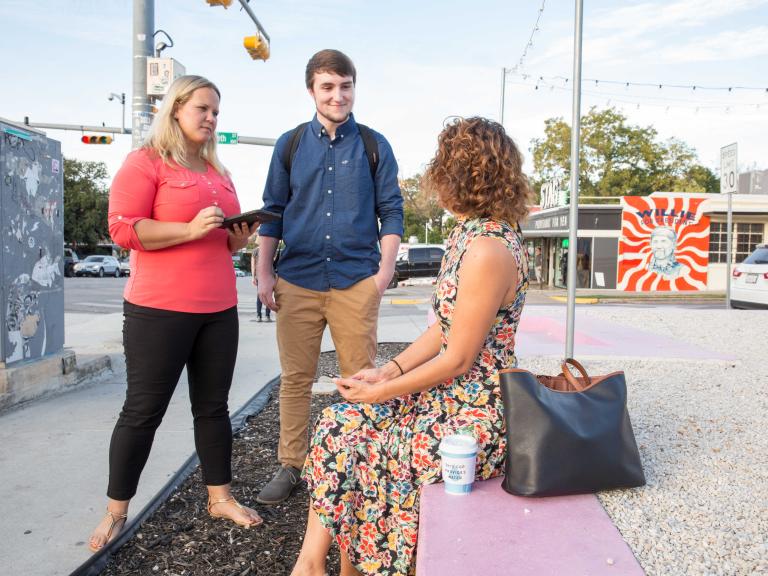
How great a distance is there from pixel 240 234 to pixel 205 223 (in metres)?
0.22

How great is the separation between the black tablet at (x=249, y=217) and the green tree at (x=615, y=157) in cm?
3626

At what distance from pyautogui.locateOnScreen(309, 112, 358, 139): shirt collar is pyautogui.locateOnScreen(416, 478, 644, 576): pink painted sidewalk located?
2001 millimetres

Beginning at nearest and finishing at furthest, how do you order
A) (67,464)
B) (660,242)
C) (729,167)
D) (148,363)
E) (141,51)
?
(148,363) → (67,464) → (141,51) → (729,167) → (660,242)

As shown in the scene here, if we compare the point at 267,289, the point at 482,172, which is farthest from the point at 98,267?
the point at 482,172

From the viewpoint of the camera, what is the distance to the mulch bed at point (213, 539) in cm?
262

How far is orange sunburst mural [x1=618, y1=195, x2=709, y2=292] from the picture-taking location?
1005 inches

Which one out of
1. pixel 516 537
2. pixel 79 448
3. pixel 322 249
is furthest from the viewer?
pixel 79 448

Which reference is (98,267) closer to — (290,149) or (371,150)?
(290,149)

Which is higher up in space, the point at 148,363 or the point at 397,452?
the point at 148,363

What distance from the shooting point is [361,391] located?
2.23m

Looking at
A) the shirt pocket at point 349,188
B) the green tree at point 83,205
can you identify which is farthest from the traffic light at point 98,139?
the green tree at point 83,205

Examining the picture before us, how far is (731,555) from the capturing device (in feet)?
5.99

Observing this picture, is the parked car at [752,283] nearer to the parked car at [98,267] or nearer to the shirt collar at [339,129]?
the shirt collar at [339,129]

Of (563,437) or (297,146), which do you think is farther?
(297,146)
